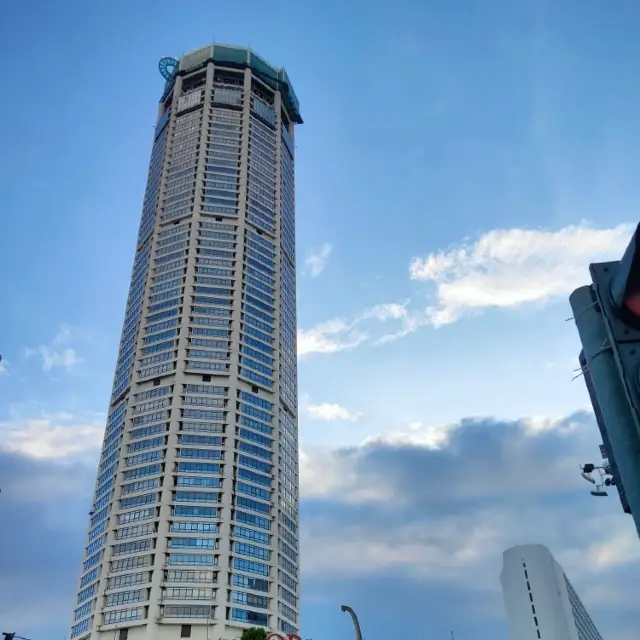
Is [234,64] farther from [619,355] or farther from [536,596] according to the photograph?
[619,355]

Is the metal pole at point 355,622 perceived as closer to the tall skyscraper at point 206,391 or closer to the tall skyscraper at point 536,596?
the tall skyscraper at point 206,391

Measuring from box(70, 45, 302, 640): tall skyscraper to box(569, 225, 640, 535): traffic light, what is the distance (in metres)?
104

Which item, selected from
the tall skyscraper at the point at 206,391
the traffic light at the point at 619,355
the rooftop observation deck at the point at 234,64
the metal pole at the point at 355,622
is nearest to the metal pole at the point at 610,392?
the traffic light at the point at 619,355

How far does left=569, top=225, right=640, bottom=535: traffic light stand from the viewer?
4648 mm

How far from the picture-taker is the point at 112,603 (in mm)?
100125

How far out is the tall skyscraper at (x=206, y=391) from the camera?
101000mm

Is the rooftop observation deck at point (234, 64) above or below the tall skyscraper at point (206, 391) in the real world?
above

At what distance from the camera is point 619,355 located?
4809 millimetres

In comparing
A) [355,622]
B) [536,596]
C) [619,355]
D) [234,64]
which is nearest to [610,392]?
[619,355]

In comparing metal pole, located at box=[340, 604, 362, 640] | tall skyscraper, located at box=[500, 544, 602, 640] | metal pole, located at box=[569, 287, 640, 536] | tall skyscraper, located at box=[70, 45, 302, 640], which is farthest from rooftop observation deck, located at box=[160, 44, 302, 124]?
metal pole, located at box=[569, 287, 640, 536]

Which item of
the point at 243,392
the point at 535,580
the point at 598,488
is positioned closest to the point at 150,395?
the point at 243,392

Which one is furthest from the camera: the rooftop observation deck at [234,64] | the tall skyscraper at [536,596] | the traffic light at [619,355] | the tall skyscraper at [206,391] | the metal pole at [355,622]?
the rooftop observation deck at [234,64]

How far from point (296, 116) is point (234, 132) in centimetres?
3315

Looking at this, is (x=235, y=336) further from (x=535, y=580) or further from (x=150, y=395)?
(x=535, y=580)
